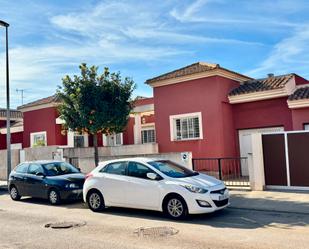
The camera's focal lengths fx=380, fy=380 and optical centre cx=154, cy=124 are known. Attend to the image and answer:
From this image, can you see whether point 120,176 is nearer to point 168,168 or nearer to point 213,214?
point 168,168

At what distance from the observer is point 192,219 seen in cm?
927

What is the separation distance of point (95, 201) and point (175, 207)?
2814 mm

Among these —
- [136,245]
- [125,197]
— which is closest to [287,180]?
[125,197]

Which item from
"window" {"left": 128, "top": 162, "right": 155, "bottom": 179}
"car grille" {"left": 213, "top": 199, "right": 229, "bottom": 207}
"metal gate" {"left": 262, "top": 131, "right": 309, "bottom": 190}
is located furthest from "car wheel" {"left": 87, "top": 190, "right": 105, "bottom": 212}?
"metal gate" {"left": 262, "top": 131, "right": 309, "bottom": 190}

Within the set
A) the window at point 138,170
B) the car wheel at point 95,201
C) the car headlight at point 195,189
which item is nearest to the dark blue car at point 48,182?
the car wheel at point 95,201

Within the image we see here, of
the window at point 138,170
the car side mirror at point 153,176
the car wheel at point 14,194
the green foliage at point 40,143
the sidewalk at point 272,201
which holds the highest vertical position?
the green foliage at point 40,143

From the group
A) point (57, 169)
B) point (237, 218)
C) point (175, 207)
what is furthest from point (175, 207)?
point (57, 169)

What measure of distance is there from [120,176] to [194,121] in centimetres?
881

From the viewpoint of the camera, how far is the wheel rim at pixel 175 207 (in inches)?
363

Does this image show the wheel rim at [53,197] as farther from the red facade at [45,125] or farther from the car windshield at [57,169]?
the red facade at [45,125]

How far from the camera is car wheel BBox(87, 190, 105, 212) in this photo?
35.8 ft

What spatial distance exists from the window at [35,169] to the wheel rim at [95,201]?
3.32 m

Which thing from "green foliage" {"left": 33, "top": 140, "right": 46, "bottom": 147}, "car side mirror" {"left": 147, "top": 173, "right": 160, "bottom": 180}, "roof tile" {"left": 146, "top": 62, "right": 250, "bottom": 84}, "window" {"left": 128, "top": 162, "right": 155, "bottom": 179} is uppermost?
"roof tile" {"left": 146, "top": 62, "right": 250, "bottom": 84}

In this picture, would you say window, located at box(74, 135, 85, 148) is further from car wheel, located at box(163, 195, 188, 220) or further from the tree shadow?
car wheel, located at box(163, 195, 188, 220)
